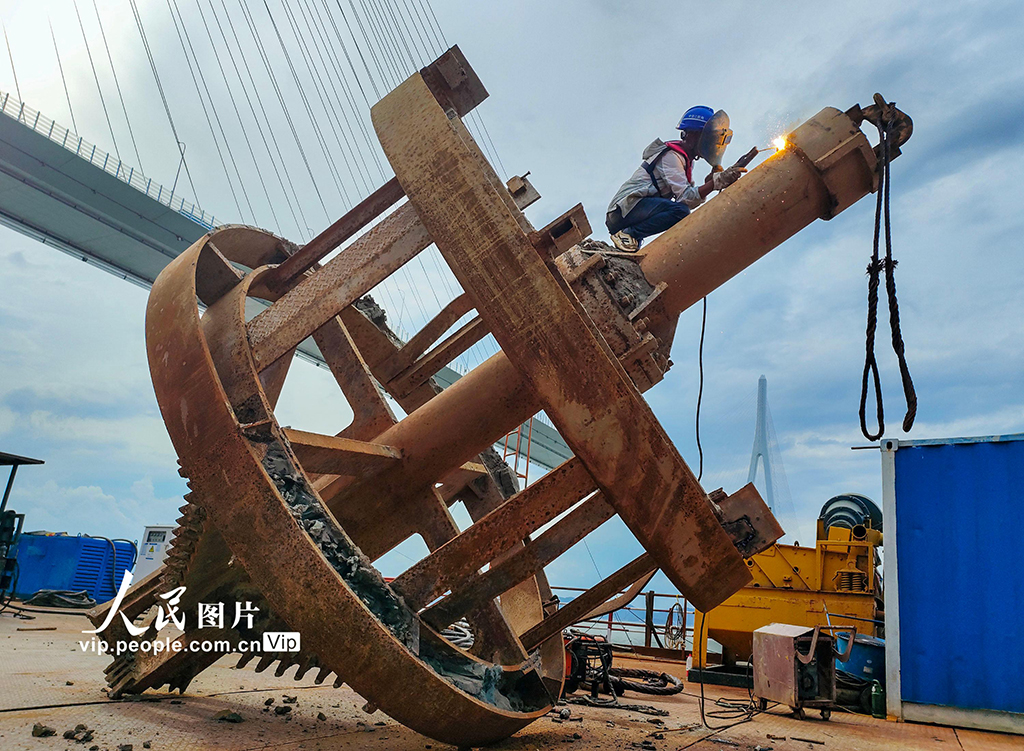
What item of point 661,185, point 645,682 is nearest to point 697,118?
point 661,185

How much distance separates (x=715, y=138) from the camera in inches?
166

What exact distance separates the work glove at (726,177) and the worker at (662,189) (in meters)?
0.03

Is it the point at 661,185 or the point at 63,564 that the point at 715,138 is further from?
the point at 63,564

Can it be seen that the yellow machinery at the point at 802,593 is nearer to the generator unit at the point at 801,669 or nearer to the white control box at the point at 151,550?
the generator unit at the point at 801,669

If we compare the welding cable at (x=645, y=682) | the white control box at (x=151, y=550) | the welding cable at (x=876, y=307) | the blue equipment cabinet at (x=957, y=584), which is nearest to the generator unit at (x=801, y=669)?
the welding cable at (x=645, y=682)

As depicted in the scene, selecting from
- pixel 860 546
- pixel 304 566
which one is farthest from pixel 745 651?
pixel 304 566

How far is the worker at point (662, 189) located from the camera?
410 centimetres

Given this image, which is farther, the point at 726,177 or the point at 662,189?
the point at 662,189

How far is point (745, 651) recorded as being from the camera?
8.50 m

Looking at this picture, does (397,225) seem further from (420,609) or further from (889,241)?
(889,241)

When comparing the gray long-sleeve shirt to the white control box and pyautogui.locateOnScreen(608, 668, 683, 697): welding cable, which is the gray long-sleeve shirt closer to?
pyautogui.locateOnScreen(608, 668, 683, 697): welding cable

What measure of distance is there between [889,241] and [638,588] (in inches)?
89.6

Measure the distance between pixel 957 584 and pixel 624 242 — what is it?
4.70 m

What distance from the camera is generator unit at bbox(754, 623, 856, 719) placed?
5.16 metres
